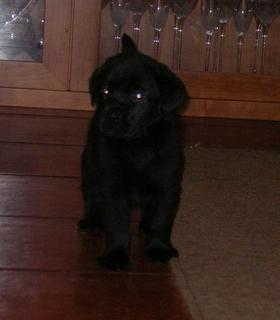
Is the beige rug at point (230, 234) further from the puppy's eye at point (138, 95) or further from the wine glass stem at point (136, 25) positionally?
the wine glass stem at point (136, 25)

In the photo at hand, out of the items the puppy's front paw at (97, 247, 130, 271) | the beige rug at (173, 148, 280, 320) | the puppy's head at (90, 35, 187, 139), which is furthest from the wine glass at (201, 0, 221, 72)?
the puppy's front paw at (97, 247, 130, 271)

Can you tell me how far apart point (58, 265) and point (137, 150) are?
0.27 meters

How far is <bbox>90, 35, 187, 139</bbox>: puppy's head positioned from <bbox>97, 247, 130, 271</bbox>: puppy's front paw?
0.22 m

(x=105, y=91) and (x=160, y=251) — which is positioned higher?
(x=105, y=91)

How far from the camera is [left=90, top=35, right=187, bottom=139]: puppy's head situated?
5.20ft

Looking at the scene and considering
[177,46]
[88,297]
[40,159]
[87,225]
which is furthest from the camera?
[177,46]

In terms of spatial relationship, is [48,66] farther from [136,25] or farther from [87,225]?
[87,225]

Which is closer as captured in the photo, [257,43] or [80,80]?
[80,80]

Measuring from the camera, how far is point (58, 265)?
160 centimetres

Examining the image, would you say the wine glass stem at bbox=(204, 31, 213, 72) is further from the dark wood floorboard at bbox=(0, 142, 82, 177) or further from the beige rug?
the dark wood floorboard at bbox=(0, 142, 82, 177)

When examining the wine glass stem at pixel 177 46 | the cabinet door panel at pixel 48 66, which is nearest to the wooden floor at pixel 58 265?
the cabinet door panel at pixel 48 66

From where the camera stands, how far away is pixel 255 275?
1582 millimetres

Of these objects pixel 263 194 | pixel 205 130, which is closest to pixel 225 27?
pixel 205 130

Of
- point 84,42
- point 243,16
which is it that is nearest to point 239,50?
point 243,16
